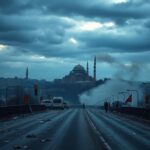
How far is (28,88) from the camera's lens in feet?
545

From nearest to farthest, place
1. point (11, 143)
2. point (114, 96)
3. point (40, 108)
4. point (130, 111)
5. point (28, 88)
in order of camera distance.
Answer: point (11, 143)
point (130, 111)
point (40, 108)
point (28, 88)
point (114, 96)

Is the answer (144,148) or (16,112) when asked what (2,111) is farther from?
(144,148)

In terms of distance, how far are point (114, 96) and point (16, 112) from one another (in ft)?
386

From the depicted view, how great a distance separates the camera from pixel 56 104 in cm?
10981

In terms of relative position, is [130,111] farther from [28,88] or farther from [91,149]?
[28,88]

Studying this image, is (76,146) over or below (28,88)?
below

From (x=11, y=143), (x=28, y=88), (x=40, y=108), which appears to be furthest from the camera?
(x=28, y=88)

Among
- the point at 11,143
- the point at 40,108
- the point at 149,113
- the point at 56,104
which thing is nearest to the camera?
the point at 11,143

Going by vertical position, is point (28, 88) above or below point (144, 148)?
above

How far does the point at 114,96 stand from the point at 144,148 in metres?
158

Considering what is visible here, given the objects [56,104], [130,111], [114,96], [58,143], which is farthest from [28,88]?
[58,143]

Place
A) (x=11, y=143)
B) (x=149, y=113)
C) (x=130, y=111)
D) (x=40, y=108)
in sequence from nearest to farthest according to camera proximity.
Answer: (x=11, y=143) → (x=149, y=113) → (x=130, y=111) → (x=40, y=108)

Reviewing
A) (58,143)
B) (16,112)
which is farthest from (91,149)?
(16,112)

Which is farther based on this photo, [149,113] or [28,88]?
[28,88]
